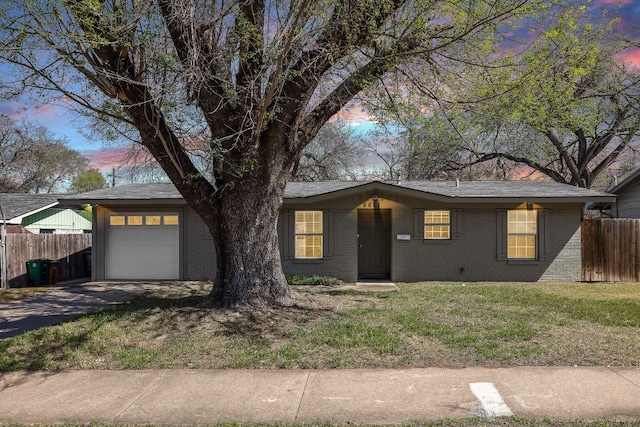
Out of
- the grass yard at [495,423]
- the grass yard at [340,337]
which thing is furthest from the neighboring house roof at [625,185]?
the grass yard at [495,423]

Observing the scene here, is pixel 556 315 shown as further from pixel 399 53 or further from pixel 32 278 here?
pixel 32 278

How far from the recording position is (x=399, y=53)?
7.97m

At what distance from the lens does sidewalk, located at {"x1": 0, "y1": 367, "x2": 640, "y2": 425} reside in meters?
4.70

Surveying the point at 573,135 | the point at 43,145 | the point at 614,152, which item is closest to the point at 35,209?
the point at 43,145

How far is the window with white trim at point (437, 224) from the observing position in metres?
15.1

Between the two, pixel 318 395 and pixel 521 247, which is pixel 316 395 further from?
A: pixel 521 247

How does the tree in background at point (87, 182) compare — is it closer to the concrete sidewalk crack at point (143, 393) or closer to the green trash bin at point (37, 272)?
the green trash bin at point (37, 272)

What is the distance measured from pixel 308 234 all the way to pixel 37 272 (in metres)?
8.75

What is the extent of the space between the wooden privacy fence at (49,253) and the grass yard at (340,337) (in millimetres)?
7628

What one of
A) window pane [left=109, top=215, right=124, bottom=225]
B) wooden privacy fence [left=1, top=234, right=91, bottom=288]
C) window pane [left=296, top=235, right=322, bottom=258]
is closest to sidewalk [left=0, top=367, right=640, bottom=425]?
window pane [left=296, top=235, right=322, bottom=258]

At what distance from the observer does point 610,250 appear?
15000 mm

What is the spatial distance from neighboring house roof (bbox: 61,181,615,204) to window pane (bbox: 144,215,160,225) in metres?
0.72

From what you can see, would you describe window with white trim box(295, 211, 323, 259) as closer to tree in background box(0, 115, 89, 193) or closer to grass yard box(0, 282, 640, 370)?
grass yard box(0, 282, 640, 370)

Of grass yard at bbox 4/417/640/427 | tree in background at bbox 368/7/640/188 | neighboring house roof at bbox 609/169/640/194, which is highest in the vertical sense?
tree in background at bbox 368/7/640/188
